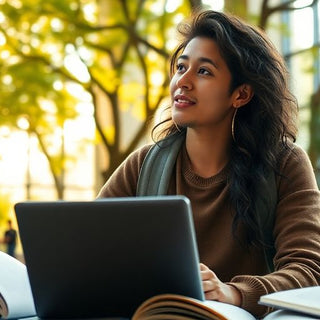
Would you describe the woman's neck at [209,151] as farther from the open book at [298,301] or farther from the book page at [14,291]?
the open book at [298,301]

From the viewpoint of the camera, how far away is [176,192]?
2781mm

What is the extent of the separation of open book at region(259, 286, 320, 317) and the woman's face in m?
0.88

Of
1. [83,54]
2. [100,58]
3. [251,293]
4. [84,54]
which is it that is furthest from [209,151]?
[100,58]

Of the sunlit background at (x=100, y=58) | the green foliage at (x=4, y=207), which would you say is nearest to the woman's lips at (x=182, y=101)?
the sunlit background at (x=100, y=58)

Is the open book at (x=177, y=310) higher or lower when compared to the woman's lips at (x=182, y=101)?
lower

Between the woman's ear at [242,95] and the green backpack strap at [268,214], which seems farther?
the woman's ear at [242,95]

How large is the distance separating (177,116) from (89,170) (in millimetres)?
16118

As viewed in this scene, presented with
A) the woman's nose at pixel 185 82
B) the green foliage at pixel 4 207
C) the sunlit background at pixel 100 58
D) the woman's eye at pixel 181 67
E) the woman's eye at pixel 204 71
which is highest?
the woman's eye at pixel 181 67

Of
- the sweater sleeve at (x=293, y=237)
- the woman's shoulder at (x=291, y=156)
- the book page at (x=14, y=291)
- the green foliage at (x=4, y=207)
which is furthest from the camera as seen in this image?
the green foliage at (x=4, y=207)

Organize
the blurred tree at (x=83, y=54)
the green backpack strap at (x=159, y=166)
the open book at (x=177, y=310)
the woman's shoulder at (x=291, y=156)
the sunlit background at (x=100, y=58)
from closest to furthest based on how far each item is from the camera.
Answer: the open book at (x=177, y=310), the woman's shoulder at (x=291, y=156), the green backpack strap at (x=159, y=166), the sunlit background at (x=100, y=58), the blurred tree at (x=83, y=54)

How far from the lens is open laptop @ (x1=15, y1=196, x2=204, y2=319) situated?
1806 millimetres

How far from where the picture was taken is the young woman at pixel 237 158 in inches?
100.0

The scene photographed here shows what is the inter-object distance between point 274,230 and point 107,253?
2.56 feet

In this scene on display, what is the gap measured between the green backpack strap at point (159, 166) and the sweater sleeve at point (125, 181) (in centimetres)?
7
